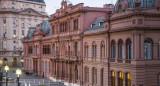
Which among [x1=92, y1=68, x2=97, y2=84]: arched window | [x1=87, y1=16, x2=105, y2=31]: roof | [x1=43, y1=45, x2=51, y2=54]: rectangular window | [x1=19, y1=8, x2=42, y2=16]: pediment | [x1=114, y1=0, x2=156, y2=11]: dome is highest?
[x1=19, y1=8, x2=42, y2=16]: pediment

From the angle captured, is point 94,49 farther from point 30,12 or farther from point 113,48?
point 30,12

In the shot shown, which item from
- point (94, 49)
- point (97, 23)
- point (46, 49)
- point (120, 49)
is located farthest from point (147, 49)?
point (46, 49)

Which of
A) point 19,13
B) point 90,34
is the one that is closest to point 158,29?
point 90,34

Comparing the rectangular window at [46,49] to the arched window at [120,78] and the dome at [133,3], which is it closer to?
the arched window at [120,78]

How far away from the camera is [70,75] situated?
57.8 m

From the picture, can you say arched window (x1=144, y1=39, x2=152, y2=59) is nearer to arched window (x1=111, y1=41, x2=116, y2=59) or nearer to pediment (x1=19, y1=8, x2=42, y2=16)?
arched window (x1=111, y1=41, x2=116, y2=59)

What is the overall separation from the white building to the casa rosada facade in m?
53.9

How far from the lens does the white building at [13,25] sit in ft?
396

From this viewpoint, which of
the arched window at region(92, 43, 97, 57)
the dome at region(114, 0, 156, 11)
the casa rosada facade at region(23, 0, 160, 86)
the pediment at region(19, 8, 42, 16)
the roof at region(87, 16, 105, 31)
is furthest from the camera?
the pediment at region(19, 8, 42, 16)

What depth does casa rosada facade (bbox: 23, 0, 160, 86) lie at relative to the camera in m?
35.1

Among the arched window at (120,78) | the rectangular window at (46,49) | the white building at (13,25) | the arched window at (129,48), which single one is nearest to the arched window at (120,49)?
the arched window at (129,48)

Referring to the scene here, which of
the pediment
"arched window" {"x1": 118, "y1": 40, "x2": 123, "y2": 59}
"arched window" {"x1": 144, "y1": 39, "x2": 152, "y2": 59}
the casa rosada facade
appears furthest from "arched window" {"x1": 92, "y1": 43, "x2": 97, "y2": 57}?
the pediment

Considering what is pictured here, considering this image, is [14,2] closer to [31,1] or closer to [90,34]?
[31,1]

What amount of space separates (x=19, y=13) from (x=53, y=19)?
58.6m
